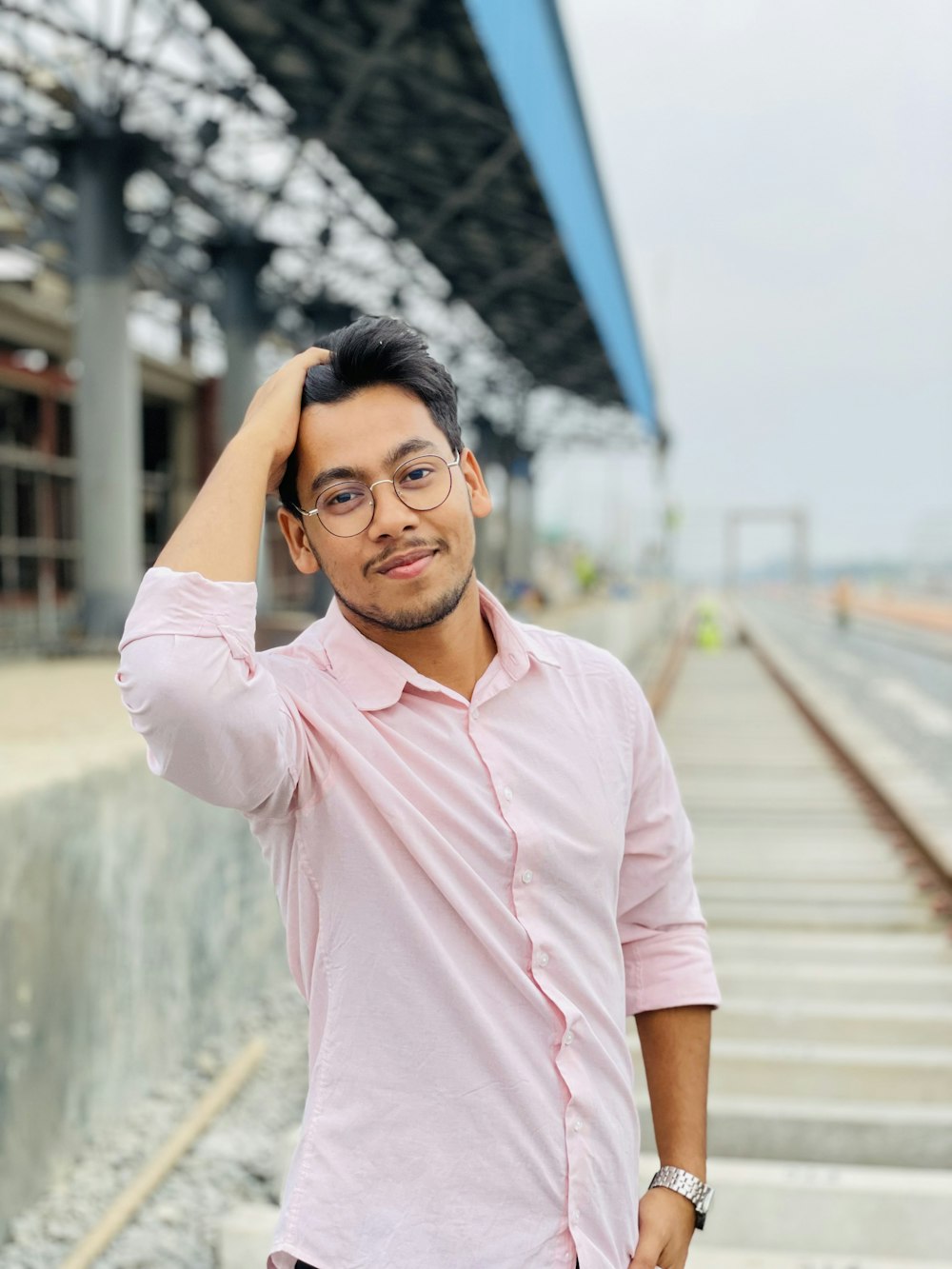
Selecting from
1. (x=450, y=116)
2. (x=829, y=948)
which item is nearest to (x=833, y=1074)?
(x=829, y=948)

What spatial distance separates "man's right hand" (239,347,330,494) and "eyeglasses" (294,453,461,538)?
76mm

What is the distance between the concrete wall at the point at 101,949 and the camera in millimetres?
3051

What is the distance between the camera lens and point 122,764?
12.1ft

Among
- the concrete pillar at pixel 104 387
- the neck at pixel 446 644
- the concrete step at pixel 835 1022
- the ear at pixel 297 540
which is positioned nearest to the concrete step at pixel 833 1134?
the concrete step at pixel 835 1022

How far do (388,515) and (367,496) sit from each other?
0.16 feet

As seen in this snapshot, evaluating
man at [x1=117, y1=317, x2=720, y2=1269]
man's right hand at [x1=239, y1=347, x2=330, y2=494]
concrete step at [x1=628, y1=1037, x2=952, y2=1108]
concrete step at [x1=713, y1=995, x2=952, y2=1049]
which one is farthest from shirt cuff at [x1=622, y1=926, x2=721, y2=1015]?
concrete step at [x1=713, y1=995, x2=952, y2=1049]

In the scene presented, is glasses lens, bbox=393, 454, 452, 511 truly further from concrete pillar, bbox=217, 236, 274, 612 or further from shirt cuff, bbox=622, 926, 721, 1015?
concrete pillar, bbox=217, 236, 274, 612

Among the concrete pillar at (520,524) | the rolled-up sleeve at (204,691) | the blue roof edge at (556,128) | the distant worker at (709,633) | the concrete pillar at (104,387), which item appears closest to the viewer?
the rolled-up sleeve at (204,691)

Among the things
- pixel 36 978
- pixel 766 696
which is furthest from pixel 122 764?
pixel 766 696

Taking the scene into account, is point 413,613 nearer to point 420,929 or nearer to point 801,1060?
point 420,929

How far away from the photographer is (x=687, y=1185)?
1.66 m

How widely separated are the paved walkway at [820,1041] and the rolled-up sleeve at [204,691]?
2.02 m

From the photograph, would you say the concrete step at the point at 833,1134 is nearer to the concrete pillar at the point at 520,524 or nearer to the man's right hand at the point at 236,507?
the man's right hand at the point at 236,507

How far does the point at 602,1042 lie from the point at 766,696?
16675 mm
